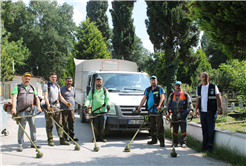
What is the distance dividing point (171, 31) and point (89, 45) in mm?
13447

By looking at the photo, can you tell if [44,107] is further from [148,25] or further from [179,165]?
[148,25]

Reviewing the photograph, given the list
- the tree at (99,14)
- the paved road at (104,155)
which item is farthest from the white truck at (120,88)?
the tree at (99,14)

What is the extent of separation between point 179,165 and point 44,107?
3946 millimetres

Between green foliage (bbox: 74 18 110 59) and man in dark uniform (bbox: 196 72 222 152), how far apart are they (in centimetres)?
2465

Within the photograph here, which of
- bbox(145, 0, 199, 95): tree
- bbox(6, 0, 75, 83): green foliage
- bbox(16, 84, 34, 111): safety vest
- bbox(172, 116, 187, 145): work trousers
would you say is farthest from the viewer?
bbox(6, 0, 75, 83): green foliage

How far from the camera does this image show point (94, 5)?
49.4 metres

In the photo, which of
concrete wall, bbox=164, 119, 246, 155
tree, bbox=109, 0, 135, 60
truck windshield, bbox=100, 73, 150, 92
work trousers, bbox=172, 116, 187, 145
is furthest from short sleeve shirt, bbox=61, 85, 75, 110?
tree, bbox=109, 0, 135, 60

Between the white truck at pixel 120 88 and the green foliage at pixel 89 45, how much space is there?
18739 mm

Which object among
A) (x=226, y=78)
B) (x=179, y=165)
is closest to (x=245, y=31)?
(x=179, y=165)

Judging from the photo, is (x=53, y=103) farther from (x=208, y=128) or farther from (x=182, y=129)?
(x=208, y=128)

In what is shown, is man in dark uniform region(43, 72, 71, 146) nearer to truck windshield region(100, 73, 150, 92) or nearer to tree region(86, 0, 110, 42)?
truck windshield region(100, 73, 150, 92)

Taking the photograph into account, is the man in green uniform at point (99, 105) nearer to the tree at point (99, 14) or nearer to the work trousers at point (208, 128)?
the work trousers at point (208, 128)

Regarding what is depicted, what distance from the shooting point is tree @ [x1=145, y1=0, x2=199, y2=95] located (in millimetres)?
18766

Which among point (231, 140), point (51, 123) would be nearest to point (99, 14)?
point (51, 123)
